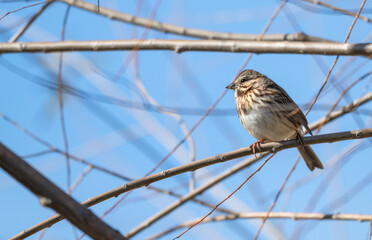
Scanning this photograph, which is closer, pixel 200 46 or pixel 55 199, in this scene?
pixel 55 199

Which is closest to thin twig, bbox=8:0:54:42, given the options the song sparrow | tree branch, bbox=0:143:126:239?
the song sparrow

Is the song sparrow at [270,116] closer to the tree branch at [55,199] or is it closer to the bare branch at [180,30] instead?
the bare branch at [180,30]

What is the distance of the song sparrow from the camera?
4379 millimetres

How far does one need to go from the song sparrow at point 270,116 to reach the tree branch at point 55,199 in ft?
9.58

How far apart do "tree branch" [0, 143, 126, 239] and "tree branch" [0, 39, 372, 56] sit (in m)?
1.98

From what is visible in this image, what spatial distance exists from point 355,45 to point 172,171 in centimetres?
130

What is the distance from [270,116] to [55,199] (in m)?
3.11

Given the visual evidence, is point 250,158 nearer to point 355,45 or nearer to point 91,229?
point 355,45

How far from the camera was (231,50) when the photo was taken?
→ 3287mm

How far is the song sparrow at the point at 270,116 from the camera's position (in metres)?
4.38

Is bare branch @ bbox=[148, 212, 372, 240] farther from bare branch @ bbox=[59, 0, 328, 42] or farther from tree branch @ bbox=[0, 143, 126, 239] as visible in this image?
tree branch @ bbox=[0, 143, 126, 239]

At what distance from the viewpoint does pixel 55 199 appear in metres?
1.49

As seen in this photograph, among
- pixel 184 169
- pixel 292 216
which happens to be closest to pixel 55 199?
pixel 184 169

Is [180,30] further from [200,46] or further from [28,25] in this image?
[28,25]
